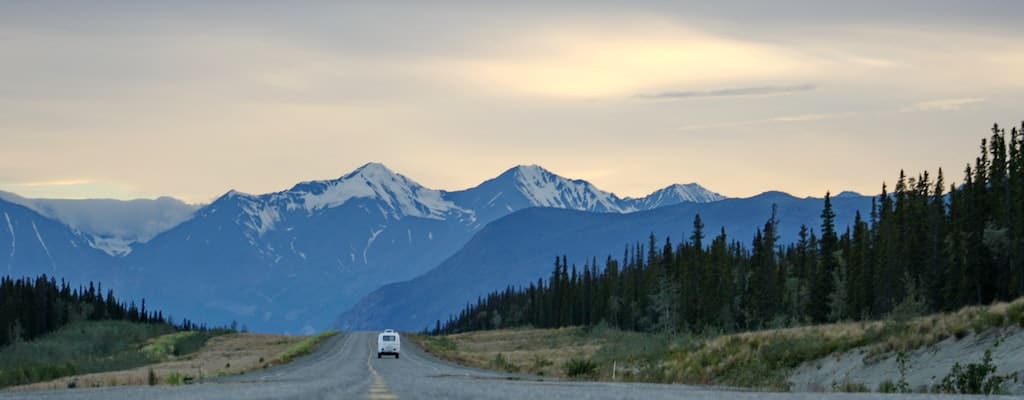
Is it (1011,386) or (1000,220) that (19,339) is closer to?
(1000,220)

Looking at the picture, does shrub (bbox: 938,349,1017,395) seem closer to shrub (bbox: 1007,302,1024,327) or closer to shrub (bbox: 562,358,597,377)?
shrub (bbox: 1007,302,1024,327)

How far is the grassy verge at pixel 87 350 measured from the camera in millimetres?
76881

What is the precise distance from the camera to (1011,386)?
3366cm

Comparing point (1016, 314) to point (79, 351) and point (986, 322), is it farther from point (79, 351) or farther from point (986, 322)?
point (79, 351)

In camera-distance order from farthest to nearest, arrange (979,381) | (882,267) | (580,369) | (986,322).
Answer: (882,267), (580,369), (986,322), (979,381)

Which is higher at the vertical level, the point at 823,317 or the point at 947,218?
the point at 947,218

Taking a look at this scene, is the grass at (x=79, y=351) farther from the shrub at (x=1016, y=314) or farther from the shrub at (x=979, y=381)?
the shrub at (x=979, y=381)

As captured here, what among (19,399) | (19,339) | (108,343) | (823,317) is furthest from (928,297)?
(19,339)

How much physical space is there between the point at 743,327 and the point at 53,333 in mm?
99813

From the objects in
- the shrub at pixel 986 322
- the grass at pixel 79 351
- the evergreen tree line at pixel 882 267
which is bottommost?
the grass at pixel 79 351

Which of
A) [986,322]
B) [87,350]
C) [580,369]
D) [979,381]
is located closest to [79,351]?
[87,350]

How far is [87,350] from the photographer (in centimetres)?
14538

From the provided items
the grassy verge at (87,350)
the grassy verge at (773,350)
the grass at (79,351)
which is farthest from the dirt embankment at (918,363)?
the grass at (79,351)

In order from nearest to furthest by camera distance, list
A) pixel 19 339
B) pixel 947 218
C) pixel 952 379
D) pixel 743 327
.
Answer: pixel 952 379 → pixel 947 218 → pixel 743 327 → pixel 19 339
